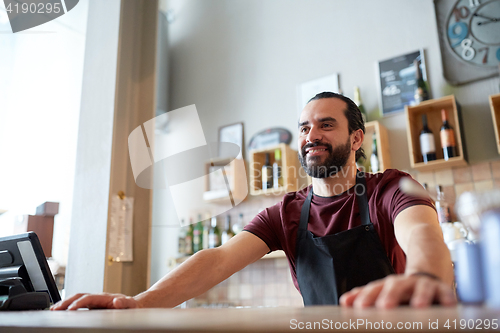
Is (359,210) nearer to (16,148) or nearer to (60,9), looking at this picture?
(16,148)

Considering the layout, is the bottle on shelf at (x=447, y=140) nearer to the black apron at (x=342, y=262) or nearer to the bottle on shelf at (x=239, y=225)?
the black apron at (x=342, y=262)

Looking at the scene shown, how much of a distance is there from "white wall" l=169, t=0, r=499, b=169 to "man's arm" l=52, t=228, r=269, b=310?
5.79 ft

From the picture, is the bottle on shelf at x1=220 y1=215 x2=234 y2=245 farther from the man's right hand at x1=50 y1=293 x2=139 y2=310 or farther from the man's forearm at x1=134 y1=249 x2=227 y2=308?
the man's right hand at x1=50 y1=293 x2=139 y2=310

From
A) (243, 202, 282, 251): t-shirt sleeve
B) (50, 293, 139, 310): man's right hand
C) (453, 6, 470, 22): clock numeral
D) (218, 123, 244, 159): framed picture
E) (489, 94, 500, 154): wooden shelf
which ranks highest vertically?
(453, 6, 470, 22): clock numeral

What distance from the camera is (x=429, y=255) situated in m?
0.81

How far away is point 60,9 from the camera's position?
2748 mm

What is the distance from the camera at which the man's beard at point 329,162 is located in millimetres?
1485

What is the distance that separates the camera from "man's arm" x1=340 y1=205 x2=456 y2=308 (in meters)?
0.48

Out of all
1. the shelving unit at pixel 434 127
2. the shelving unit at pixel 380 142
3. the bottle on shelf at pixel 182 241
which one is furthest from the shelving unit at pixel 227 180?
the shelving unit at pixel 434 127

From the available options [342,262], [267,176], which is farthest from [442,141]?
[342,262]

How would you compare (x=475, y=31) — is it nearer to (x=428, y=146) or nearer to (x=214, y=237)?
(x=428, y=146)

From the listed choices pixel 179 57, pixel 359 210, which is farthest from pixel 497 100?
pixel 179 57

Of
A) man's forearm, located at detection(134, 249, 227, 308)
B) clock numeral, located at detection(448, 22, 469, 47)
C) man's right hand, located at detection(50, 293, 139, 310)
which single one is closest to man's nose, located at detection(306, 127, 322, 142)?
man's forearm, located at detection(134, 249, 227, 308)

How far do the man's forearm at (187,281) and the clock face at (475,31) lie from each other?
226cm
